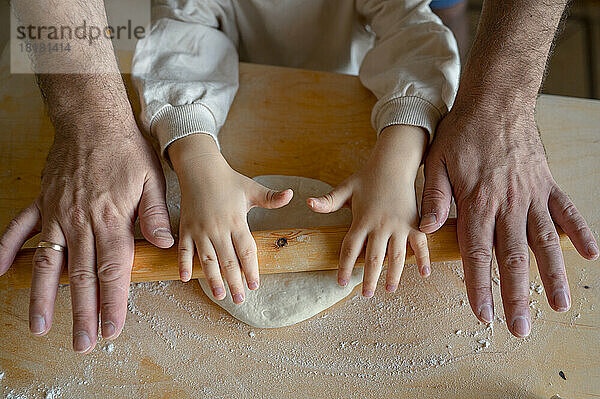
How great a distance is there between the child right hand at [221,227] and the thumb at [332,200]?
5cm

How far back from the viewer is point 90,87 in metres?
0.92

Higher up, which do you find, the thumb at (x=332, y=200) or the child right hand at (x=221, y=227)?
the thumb at (x=332, y=200)

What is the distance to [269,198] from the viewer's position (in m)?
0.83

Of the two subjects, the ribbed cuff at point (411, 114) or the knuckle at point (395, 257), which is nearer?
the knuckle at point (395, 257)

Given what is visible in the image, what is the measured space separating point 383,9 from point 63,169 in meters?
0.75

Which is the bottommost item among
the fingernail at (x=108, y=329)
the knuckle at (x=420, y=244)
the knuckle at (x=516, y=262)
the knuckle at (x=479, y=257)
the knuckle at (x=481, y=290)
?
the fingernail at (x=108, y=329)

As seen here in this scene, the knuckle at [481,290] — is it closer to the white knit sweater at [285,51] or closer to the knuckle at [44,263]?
the white knit sweater at [285,51]

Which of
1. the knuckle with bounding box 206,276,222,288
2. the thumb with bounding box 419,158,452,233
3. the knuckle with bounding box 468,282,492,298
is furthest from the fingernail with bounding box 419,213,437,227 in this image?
the knuckle with bounding box 206,276,222,288

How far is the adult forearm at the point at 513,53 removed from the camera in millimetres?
917

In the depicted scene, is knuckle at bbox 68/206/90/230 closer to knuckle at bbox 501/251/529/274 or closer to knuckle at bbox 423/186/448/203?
knuckle at bbox 423/186/448/203

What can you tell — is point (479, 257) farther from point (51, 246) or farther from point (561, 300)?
point (51, 246)

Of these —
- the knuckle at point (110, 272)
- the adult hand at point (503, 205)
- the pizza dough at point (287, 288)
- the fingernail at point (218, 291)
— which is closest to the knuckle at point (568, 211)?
the adult hand at point (503, 205)

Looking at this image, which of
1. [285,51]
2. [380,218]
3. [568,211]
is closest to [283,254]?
[380,218]

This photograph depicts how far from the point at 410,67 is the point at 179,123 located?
0.47m
